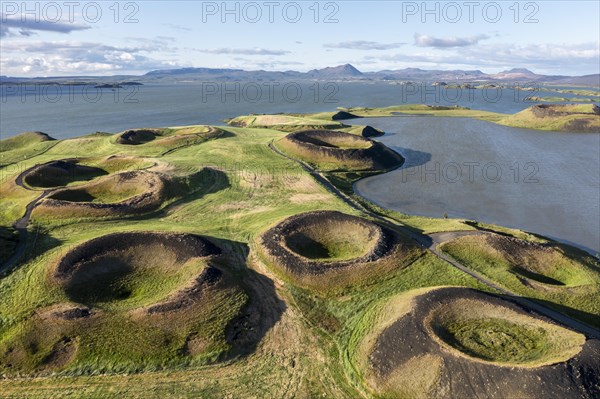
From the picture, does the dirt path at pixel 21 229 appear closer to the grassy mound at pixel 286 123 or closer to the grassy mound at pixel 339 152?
the grassy mound at pixel 339 152

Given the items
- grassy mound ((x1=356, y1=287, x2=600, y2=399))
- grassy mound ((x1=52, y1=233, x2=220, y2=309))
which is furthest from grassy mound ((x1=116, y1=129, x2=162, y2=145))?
grassy mound ((x1=356, y1=287, x2=600, y2=399))

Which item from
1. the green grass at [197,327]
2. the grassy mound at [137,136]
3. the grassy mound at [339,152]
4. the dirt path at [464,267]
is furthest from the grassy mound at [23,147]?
the dirt path at [464,267]

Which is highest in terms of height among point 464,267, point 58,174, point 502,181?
point 58,174

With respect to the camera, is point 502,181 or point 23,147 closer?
point 502,181

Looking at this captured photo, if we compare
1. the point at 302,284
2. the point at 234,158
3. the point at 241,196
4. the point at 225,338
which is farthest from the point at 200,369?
the point at 234,158

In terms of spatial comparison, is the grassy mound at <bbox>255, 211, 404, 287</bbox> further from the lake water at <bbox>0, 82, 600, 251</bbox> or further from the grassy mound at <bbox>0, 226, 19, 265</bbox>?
the grassy mound at <bbox>0, 226, 19, 265</bbox>

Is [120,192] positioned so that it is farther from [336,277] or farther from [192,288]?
[336,277]

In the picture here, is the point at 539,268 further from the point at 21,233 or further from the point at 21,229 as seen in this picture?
the point at 21,229

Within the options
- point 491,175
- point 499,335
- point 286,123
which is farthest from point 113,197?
point 286,123
